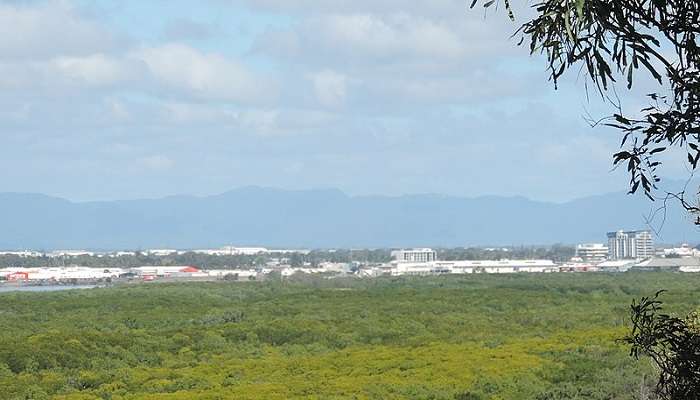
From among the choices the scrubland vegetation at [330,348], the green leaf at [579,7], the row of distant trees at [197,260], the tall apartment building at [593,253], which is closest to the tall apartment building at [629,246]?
the tall apartment building at [593,253]

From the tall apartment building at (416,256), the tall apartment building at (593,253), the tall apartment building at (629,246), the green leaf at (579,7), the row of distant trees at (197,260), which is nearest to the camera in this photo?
the green leaf at (579,7)

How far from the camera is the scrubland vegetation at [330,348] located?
81.7 ft

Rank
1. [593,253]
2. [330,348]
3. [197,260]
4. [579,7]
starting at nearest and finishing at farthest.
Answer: [579,7] → [330,348] → [197,260] → [593,253]

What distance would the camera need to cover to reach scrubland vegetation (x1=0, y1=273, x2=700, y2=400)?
24.9 metres

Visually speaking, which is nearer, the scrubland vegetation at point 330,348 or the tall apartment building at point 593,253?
the scrubland vegetation at point 330,348

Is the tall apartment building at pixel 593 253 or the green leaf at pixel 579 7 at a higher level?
the tall apartment building at pixel 593 253

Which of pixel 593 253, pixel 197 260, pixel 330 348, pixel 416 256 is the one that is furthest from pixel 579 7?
pixel 416 256

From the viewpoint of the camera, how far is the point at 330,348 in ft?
122

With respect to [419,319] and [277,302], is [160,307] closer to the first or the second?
[277,302]

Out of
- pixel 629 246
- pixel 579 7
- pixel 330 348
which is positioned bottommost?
pixel 330 348

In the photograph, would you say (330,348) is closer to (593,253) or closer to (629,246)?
(629,246)

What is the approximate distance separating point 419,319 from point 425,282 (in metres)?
45.6

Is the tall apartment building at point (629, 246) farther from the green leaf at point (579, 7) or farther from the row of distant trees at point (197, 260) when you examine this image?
the green leaf at point (579, 7)

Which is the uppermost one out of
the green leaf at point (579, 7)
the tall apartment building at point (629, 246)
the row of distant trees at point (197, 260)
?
the tall apartment building at point (629, 246)
